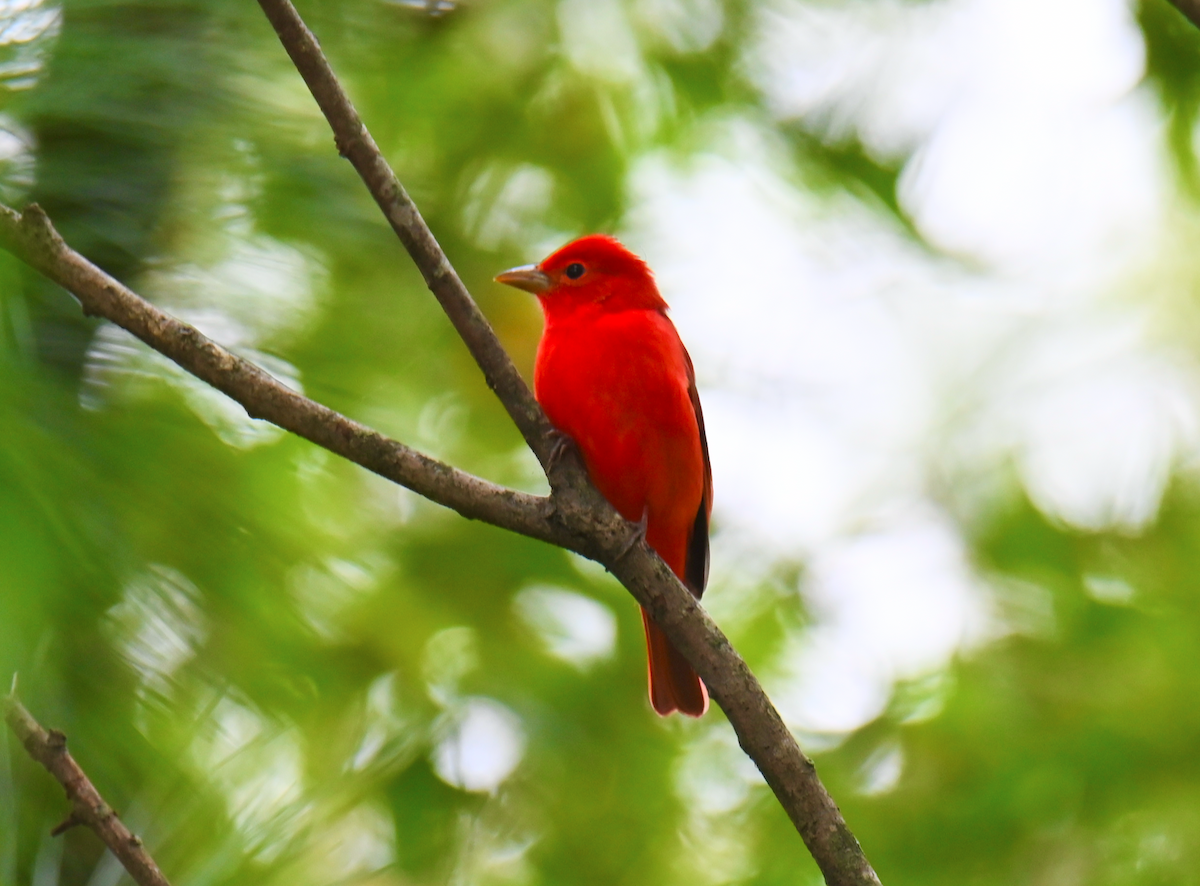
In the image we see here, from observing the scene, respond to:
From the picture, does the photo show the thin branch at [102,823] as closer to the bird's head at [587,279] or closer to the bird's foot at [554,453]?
the bird's foot at [554,453]

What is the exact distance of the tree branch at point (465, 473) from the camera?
1.99 metres

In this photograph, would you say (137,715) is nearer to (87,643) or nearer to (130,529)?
(87,643)

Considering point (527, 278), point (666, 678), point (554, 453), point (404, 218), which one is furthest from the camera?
point (527, 278)

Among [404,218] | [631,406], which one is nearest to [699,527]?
[631,406]

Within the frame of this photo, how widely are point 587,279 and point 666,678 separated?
1.40 metres

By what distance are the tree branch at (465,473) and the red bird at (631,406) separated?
98 cm

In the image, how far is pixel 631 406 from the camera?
3537 mm

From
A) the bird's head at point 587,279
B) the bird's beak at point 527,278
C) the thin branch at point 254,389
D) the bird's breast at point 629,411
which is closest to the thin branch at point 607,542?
the thin branch at point 254,389

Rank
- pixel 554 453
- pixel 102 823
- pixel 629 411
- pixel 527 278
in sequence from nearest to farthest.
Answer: pixel 102 823 → pixel 554 453 → pixel 629 411 → pixel 527 278

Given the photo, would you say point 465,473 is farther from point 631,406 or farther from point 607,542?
point 631,406

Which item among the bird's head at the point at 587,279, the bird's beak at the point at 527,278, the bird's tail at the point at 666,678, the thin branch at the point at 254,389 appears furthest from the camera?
the bird's head at the point at 587,279

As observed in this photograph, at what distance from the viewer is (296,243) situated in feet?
8.84

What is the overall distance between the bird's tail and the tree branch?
1157mm

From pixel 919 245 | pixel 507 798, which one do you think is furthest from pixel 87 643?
pixel 919 245
